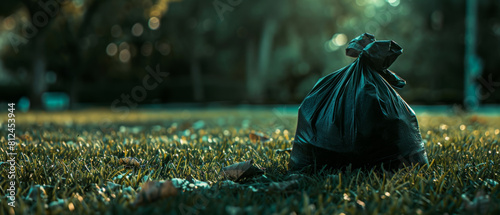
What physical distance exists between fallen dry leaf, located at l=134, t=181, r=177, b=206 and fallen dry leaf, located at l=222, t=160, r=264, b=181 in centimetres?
49

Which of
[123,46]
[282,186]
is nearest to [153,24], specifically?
[123,46]

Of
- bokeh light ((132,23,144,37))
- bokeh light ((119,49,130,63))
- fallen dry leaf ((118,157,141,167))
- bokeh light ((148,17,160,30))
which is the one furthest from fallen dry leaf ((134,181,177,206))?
bokeh light ((119,49,130,63))

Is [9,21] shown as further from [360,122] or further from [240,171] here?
[360,122]

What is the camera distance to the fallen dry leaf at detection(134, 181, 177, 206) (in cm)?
168

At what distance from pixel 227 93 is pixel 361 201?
27.1 metres

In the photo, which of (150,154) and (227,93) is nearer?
(150,154)

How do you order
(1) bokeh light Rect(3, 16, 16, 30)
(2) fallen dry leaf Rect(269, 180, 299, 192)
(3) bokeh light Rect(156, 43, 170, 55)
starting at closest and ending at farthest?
(2) fallen dry leaf Rect(269, 180, 299, 192) < (1) bokeh light Rect(3, 16, 16, 30) < (3) bokeh light Rect(156, 43, 170, 55)

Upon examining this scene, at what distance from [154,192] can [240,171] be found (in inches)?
23.6

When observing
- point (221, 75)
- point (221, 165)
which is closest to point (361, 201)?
point (221, 165)

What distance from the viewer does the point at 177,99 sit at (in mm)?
28031

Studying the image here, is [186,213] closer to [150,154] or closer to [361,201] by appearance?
[361,201]

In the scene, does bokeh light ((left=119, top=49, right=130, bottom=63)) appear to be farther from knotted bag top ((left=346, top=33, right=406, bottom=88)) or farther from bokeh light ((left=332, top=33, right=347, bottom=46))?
knotted bag top ((left=346, top=33, right=406, bottom=88))

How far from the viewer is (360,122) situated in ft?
7.05

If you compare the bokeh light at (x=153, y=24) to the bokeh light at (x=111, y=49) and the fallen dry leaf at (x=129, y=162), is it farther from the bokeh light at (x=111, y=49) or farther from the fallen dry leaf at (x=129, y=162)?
the fallen dry leaf at (x=129, y=162)
